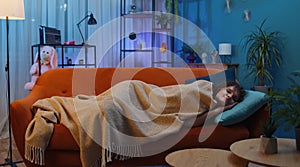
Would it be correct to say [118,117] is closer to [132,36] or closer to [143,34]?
[132,36]

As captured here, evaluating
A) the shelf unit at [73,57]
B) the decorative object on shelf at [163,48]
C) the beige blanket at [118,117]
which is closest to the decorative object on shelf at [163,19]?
the decorative object on shelf at [163,48]

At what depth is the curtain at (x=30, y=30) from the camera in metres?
4.37

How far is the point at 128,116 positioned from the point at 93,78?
72cm

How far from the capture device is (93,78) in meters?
2.96

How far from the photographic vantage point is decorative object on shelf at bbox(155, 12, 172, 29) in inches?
208

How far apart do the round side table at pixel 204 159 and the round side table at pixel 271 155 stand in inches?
2.8

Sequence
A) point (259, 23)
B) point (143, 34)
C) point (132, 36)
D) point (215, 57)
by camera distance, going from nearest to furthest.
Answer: point (259, 23) < point (215, 57) < point (132, 36) < point (143, 34)

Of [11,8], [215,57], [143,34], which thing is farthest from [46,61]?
[215,57]

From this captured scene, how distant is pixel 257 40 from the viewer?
167 inches

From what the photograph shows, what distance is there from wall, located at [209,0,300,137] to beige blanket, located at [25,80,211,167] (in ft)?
5.78

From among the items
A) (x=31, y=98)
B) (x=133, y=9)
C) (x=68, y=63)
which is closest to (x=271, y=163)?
(x=31, y=98)

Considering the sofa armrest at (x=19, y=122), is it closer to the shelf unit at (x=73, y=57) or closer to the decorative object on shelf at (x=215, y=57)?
the shelf unit at (x=73, y=57)

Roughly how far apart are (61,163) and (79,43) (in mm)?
2830

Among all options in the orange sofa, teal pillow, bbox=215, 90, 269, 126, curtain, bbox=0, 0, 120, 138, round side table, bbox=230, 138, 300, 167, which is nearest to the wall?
the orange sofa
